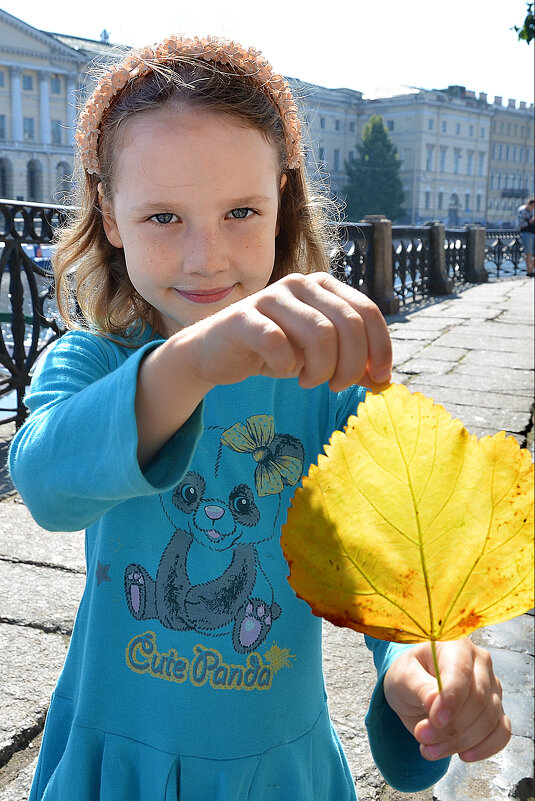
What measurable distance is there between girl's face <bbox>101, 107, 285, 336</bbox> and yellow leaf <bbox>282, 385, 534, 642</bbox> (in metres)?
0.46

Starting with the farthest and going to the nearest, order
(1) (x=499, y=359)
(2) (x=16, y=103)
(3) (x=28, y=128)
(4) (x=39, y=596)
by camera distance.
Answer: (3) (x=28, y=128)
(2) (x=16, y=103)
(1) (x=499, y=359)
(4) (x=39, y=596)

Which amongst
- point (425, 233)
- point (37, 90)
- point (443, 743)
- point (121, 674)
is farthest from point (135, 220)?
point (37, 90)

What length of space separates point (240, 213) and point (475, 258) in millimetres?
14588

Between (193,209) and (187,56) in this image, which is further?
(187,56)

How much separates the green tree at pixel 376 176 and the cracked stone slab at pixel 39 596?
63.8m

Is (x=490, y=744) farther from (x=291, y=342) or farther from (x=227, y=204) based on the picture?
(x=227, y=204)

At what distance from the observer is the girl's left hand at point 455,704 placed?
0.60 m

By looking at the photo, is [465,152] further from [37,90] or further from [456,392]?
[456,392]

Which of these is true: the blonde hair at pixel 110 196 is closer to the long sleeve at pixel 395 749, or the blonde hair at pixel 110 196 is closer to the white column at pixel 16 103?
the long sleeve at pixel 395 749

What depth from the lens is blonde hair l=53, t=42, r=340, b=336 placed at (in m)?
1.02

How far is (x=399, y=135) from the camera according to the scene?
232 ft

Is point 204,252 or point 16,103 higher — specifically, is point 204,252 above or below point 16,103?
below

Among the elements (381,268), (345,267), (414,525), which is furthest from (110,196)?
(381,268)

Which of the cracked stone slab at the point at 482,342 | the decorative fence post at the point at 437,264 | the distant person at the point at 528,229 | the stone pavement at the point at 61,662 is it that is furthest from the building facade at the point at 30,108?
the stone pavement at the point at 61,662
